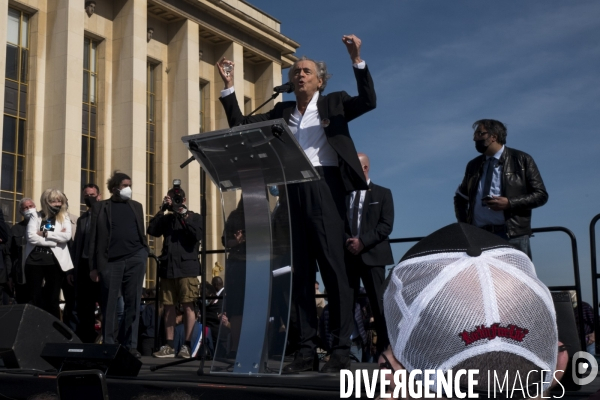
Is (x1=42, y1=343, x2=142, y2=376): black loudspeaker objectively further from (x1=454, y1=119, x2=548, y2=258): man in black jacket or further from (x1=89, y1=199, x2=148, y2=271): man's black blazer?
(x1=454, y1=119, x2=548, y2=258): man in black jacket

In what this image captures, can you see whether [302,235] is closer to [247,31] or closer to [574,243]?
[574,243]

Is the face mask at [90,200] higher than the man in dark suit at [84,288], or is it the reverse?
the face mask at [90,200]

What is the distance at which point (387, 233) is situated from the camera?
5578 millimetres

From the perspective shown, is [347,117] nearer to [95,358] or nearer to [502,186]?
[502,186]

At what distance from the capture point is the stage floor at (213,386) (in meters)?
3.26

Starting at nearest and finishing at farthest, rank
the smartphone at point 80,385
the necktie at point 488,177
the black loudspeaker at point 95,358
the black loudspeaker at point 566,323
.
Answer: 1. the smartphone at point 80,385
2. the black loudspeaker at point 566,323
3. the black loudspeaker at point 95,358
4. the necktie at point 488,177

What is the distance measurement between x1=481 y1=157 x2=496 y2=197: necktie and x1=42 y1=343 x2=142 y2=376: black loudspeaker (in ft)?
9.58

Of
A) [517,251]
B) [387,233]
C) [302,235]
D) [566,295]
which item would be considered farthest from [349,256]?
[517,251]

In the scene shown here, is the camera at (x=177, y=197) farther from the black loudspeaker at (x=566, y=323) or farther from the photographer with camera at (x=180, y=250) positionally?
the black loudspeaker at (x=566, y=323)

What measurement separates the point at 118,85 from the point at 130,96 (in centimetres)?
83

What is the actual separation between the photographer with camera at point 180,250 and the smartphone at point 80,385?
15.4 feet

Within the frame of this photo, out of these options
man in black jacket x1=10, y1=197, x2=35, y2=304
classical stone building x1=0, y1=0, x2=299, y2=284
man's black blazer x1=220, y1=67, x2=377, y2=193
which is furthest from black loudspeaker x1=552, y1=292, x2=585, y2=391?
classical stone building x1=0, y1=0, x2=299, y2=284

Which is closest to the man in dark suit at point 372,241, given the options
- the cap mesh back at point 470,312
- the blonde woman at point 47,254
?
the blonde woman at point 47,254

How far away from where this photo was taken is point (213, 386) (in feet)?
11.4
